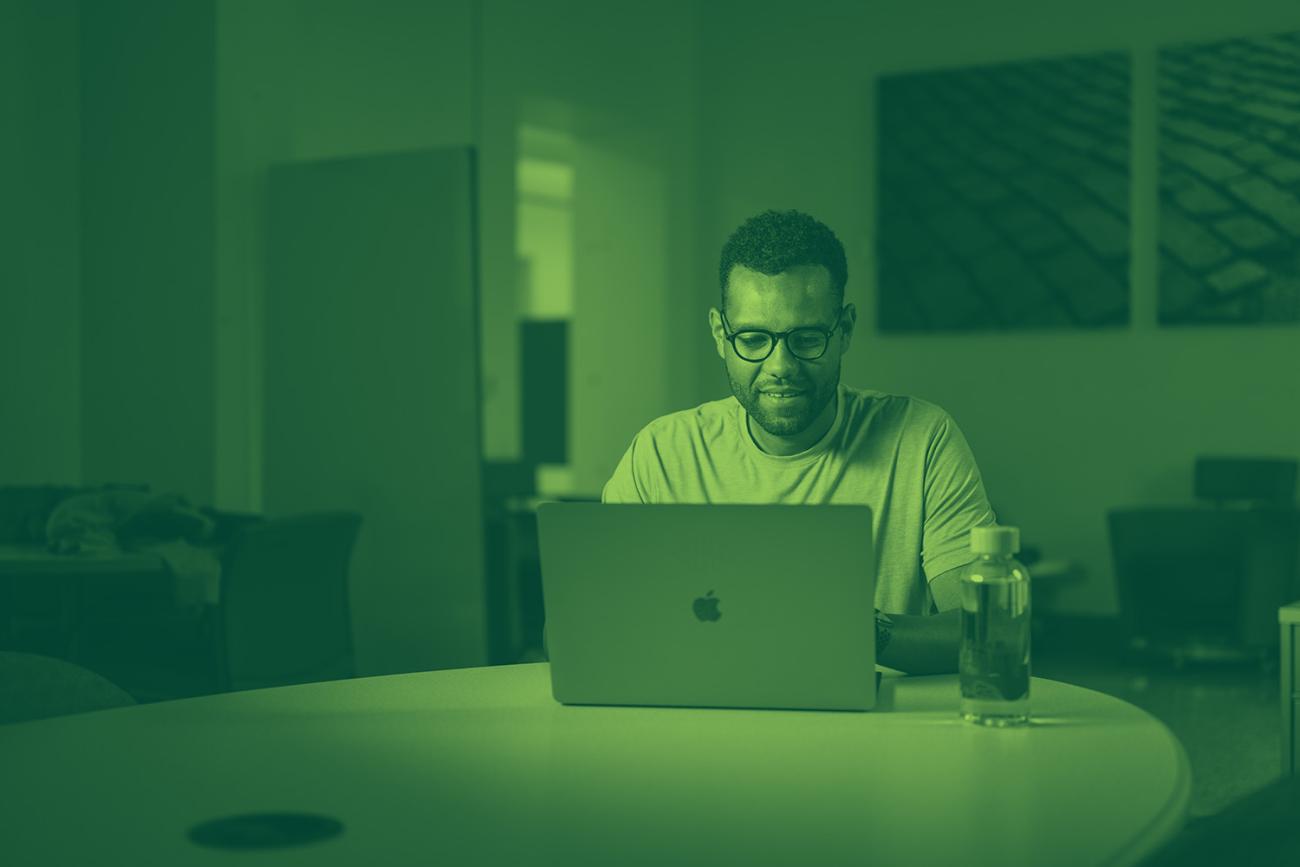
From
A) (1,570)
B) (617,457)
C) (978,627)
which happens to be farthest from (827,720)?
(617,457)

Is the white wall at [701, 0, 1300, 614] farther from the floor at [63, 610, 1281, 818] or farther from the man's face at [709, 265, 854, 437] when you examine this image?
the man's face at [709, 265, 854, 437]

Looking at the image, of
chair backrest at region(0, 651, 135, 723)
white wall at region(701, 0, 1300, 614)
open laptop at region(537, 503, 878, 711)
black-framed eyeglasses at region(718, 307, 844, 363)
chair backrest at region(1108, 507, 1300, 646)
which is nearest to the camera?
open laptop at region(537, 503, 878, 711)

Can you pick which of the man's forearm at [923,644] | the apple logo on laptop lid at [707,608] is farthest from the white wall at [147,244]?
the apple logo on laptop lid at [707,608]

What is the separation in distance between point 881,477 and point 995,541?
65 cm

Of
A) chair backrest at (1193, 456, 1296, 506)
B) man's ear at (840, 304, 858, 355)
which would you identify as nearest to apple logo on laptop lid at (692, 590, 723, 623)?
man's ear at (840, 304, 858, 355)

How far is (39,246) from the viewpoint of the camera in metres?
5.40

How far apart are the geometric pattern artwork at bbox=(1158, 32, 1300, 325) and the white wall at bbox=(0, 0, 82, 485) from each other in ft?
15.4

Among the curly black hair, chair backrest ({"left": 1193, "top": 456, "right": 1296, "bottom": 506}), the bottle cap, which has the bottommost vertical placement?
chair backrest ({"left": 1193, "top": 456, "right": 1296, "bottom": 506})

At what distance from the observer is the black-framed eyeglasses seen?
2102 millimetres

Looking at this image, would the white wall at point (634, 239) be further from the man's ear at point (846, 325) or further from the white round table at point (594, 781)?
the white round table at point (594, 781)

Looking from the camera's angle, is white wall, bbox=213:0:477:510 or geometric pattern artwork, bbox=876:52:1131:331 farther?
geometric pattern artwork, bbox=876:52:1131:331

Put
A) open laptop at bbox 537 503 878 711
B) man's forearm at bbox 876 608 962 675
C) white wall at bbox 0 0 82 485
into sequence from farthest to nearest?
white wall at bbox 0 0 82 485 → man's forearm at bbox 876 608 962 675 → open laptop at bbox 537 503 878 711

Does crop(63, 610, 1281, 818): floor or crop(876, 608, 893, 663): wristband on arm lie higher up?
crop(876, 608, 893, 663): wristband on arm

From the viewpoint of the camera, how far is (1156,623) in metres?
6.12
